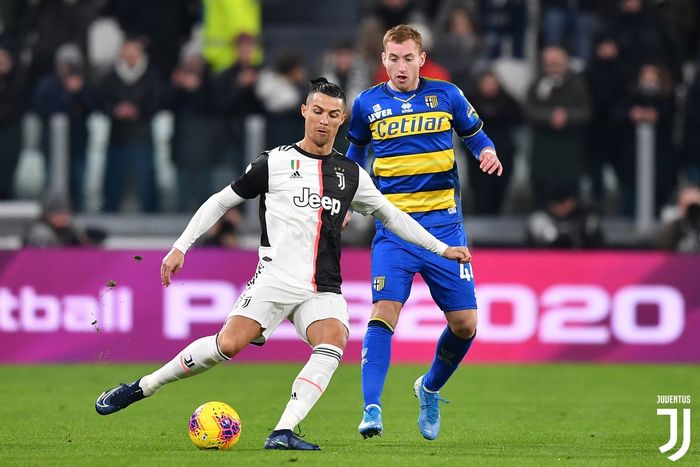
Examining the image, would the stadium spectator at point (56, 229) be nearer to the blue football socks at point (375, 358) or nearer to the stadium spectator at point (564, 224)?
the stadium spectator at point (564, 224)

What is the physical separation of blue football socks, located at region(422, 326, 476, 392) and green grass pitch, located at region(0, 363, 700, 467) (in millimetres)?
377

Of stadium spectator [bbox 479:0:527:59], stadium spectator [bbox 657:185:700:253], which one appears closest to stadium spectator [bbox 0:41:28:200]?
stadium spectator [bbox 479:0:527:59]

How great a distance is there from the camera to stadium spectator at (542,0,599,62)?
1953cm

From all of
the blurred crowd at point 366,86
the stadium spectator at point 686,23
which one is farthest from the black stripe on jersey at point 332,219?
the stadium spectator at point 686,23

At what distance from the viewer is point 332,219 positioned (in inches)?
357

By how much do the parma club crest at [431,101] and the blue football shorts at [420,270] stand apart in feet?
2.63

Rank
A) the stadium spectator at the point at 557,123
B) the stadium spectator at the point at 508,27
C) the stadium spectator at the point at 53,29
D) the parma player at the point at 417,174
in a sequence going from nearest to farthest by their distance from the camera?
the parma player at the point at 417,174
the stadium spectator at the point at 557,123
the stadium spectator at the point at 53,29
the stadium spectator at the point at 508,27

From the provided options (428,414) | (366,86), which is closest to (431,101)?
(428,414)

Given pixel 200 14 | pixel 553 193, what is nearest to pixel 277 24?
pixel 200 14

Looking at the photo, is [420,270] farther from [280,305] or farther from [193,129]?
[193,129]

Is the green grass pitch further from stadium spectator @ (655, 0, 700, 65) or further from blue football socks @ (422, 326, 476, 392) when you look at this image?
stadium spectator @ (655, 0, 700, 65)

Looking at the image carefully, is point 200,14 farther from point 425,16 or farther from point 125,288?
point 125,288

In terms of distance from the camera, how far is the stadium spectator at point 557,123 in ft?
59.2

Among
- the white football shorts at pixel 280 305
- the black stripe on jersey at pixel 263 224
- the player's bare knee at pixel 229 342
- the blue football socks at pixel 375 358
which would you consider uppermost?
the black stripe on jersey at pixel 263 224
